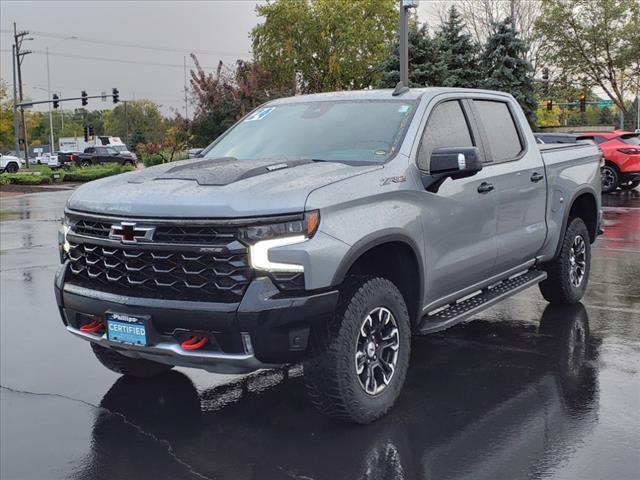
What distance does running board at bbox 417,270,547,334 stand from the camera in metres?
4.95

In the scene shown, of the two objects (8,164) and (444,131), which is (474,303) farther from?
(8,164)

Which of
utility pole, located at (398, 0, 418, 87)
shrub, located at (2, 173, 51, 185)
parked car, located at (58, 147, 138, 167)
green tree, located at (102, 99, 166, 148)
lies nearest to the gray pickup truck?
utility pole, located at (398, 0, 418, 87)

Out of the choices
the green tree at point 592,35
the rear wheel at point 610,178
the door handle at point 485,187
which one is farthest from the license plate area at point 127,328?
the green tree at point 592,35

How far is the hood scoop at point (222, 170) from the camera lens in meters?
4.32

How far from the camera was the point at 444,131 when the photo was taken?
5.42 meters

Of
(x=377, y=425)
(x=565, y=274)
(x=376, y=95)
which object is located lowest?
(x=377, y=425)

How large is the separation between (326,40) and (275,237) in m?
50.9

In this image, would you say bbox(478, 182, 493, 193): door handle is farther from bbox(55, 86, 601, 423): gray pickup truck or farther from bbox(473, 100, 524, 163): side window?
bbox(473, 100, 524, 163): side window

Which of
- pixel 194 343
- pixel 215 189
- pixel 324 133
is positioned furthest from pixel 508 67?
pixel 194 343

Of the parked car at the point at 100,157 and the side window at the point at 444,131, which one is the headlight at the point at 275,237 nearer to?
the side window at the point at 444,131

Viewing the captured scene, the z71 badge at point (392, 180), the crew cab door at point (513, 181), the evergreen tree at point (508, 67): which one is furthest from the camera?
the evergreen tree at point (508, 67)

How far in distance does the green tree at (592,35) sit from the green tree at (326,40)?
1264cm

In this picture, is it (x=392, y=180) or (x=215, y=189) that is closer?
(x=215, y=189)

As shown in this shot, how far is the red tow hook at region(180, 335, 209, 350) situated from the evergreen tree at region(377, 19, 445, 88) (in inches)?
1112
